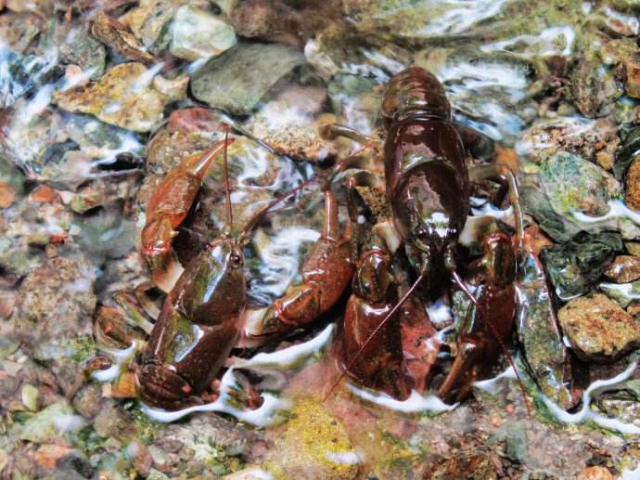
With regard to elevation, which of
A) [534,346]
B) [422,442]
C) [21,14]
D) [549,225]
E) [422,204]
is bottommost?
[422,442]

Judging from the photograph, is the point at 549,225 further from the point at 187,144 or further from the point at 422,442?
the point at 187,144

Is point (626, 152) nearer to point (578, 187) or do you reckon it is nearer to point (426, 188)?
point (578, 187)

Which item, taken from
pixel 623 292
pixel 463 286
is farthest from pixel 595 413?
pixel 463 286

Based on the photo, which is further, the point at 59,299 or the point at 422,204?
the point at 59,299

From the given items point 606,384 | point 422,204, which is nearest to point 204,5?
point 422,204

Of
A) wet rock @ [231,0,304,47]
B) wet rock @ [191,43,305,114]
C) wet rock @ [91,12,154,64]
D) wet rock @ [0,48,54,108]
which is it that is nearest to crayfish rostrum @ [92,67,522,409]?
wet rock @ [191,43,305,114]

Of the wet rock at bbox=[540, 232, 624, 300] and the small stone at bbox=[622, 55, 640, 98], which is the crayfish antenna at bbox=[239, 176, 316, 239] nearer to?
the wet rock at bbox=[540, 232, 624, 300]
